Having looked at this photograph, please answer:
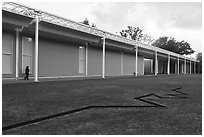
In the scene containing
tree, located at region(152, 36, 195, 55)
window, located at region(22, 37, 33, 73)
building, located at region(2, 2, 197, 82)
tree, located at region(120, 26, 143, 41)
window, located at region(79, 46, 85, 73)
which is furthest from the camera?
tree, located at region(120, 26, 143, 41)

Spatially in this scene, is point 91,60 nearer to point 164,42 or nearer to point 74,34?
point 74,34

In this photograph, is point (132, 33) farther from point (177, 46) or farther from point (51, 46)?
point (51, 46)

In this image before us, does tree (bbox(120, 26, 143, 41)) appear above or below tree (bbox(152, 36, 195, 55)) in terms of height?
above

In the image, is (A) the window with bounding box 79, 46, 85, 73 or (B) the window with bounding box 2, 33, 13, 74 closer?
(B) the window with bounding box 2, 33, 13, 74

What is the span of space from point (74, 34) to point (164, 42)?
4720cm

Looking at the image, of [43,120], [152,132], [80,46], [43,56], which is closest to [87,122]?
[43,120]

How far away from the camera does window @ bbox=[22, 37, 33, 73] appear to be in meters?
19.6

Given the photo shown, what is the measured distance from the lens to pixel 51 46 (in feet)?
73.1

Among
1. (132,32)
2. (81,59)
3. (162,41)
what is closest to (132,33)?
(132,32)

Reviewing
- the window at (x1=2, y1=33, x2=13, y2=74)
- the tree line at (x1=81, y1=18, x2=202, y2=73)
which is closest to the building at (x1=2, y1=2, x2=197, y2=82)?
the window at (x1=2, y1=33, x2=13, y2=74)

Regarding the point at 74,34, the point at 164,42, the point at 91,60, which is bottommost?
the point at 91,60

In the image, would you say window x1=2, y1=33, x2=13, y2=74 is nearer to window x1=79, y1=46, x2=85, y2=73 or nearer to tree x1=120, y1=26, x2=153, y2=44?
window x1=79, y1=46, x2=85, y2=73

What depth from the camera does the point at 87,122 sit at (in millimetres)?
5078

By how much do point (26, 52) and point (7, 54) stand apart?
2048 millimetres
